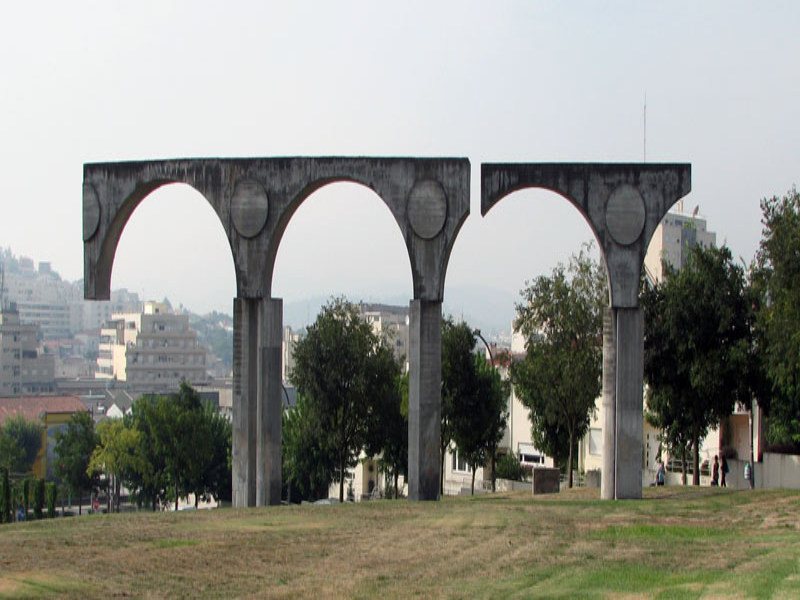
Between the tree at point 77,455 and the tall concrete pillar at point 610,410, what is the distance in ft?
160

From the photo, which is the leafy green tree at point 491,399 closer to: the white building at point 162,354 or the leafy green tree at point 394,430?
the leafy green tree at point 394,430

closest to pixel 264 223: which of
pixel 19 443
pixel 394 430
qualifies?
pixel 394 430

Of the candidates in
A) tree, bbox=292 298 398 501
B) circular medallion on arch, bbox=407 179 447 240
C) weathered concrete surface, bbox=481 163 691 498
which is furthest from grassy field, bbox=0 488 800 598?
tree, bbox=292 298 398 501

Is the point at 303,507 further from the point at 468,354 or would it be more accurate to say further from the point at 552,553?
the point at 468,354

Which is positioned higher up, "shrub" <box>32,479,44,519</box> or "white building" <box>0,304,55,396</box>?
"white building" <box>0,304,55,396</box>

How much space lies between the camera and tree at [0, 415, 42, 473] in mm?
87062

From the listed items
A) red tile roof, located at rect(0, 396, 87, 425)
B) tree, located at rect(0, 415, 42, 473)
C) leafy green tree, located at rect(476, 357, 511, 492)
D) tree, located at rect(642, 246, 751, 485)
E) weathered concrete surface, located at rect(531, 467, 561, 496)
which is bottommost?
tree, located at rect(0, 415, 42, 473)

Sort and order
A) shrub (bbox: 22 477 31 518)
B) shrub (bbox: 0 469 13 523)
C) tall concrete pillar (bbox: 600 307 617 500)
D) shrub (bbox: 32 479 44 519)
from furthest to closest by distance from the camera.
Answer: shrub (bbox: 22 477 31 518) → shrub (bbox: 32 479 44 519) → shrub (bbox: 0 469 13 523) → tall concrete pillar (bbox: 600 307 617 500)

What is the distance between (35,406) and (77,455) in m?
35.0

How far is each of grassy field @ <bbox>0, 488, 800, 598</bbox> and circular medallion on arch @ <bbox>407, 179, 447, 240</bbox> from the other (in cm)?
722

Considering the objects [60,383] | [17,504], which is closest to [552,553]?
[17,504]

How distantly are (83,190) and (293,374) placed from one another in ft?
56.0

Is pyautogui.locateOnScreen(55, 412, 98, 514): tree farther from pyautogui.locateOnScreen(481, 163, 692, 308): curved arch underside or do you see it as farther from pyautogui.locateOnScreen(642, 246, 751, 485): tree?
pyautogui.locateOnScreen(481, 163, 692, 308): curved arch underside

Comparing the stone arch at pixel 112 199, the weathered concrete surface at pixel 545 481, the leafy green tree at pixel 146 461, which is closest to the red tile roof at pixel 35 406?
the leafy green tree at pixel 146 461
